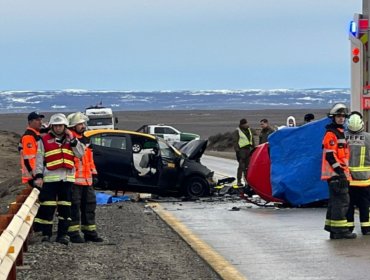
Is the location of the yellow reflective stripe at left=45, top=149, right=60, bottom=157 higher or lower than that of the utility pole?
lower

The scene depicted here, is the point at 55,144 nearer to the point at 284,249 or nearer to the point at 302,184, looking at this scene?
the point at 284,249

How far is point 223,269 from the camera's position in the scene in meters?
10.0

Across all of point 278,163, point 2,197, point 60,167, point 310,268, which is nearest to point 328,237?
point 310,268

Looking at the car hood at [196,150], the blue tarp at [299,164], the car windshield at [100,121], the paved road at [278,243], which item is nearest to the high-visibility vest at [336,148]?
the paved road at [278,243]

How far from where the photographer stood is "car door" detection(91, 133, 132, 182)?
19875 mm

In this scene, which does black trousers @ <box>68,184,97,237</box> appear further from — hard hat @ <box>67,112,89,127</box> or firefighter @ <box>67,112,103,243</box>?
hard hat @ <box>67,112,89,127</box>

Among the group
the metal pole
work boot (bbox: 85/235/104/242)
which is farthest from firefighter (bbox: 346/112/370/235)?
work boot (bbox: 85/235/104/242)

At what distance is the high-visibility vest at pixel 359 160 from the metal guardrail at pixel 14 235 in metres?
4.13

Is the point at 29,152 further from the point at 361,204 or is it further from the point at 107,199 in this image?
the point at 107,199

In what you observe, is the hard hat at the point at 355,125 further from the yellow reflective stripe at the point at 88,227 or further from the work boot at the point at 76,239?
the work boot at the point at 76,239

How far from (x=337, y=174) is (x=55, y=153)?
3.62m

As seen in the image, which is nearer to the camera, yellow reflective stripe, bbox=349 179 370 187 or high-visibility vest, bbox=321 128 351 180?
high-visibility vest, bbox=321 128 351 180

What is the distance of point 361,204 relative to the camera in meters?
12.8

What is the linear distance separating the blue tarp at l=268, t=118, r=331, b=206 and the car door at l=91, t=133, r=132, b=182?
363cm
